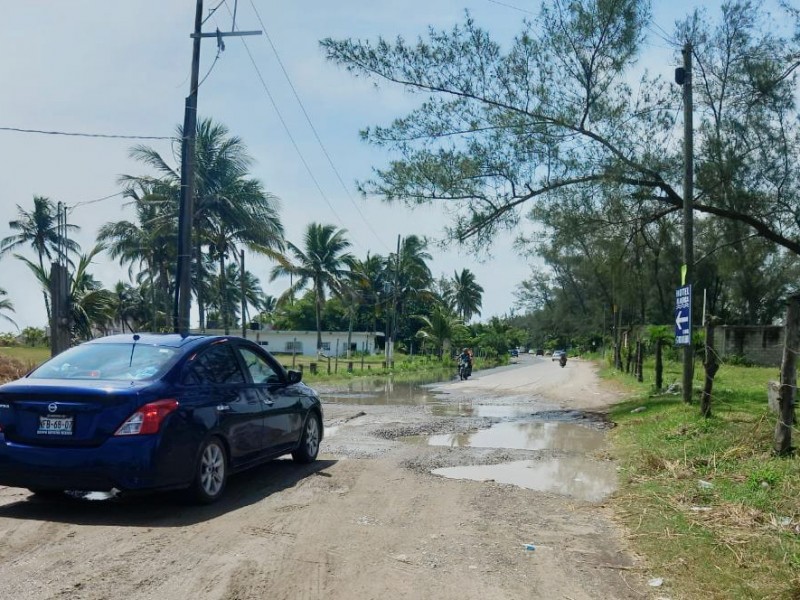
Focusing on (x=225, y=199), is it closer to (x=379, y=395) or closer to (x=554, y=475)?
(x=379, y=395)

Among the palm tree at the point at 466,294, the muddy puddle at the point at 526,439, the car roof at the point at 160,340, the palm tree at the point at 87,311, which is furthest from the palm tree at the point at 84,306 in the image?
the palm tree at the point at 466,294

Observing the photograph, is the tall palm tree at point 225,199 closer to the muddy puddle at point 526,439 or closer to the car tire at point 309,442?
the muddy puddle at point 526,439

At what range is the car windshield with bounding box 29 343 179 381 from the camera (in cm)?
679

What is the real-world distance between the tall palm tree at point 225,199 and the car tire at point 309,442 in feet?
70.8

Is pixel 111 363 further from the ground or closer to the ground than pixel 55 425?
further from the ground

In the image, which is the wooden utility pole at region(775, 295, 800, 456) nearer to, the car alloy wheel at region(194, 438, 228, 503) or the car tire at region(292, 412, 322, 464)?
the car tire at region(292, 412, 322, 464)

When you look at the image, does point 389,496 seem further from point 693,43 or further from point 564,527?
point 693,43

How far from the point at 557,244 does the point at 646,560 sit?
14.1 m

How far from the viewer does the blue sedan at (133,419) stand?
6180mm

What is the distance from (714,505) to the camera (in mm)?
6980

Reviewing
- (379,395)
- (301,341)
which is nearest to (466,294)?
(301,341)

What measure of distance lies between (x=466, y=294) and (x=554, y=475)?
Result: 73.3m

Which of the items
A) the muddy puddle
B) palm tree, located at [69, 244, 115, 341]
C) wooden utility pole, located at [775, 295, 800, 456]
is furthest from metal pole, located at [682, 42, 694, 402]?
palm tree, located at [69, 244, 115, 341]

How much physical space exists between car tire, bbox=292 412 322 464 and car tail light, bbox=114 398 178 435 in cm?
289
